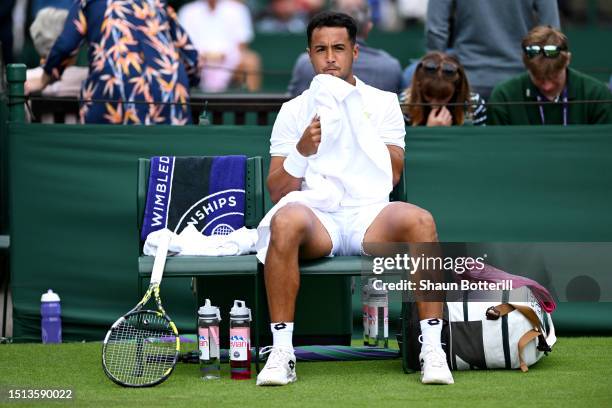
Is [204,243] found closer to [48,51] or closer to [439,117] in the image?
[439,117]

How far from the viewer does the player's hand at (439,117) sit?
887 centimetres

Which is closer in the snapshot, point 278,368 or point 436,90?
point 278,368

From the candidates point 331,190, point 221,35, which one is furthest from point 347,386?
point 221,35

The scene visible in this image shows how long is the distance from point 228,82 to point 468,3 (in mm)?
4446

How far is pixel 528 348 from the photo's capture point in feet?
23.5

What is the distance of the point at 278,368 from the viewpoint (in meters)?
6.69

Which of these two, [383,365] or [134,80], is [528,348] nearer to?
[383,365]

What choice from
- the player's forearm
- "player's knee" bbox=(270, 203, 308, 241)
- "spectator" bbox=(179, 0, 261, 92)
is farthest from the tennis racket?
"spectator" bbox=(179, 0, 261, 92)

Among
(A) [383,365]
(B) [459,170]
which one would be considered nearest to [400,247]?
(A) [383,365]

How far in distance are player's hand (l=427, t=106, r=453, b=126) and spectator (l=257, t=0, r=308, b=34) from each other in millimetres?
6211

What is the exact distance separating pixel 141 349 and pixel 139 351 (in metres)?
0.01

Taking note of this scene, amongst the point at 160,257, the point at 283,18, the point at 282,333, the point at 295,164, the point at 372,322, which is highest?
the point at 283,18

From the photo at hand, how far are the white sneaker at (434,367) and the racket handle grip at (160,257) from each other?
1.21 metres

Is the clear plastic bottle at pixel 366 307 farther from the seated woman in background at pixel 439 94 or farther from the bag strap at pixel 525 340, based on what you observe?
the seated woman in background at pixel 439 94
